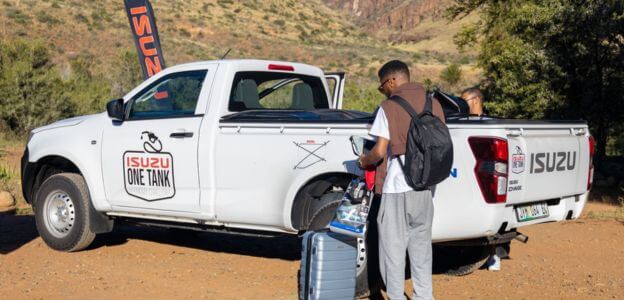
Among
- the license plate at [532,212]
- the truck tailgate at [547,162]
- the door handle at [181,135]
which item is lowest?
the license plate at [532,212]

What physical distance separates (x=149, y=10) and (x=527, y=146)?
355 inches

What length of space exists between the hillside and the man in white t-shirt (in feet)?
87.6

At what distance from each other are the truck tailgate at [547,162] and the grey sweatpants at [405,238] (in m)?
0.86

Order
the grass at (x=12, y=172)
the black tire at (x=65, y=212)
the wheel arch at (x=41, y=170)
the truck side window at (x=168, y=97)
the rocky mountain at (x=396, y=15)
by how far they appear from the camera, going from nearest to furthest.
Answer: the truck side window at (x=168, y=97) → the black tire at (x=65, y=212) → the wheel arch at (x=41, y=170) → the grass at (x=12, y=172) → the rocky mountain at (x=396, y=15)

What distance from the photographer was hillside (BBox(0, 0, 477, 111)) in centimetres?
4456

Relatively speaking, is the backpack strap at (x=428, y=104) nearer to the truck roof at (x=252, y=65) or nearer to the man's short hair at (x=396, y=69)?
the man's short hair at (x=396, y=69)

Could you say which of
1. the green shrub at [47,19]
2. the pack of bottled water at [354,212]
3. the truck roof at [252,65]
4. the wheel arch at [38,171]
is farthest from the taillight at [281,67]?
the green shrub at [47,19]

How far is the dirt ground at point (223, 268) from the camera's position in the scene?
662 centimetres

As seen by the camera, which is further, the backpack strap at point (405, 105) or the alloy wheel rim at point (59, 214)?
the alloy wheel rim at point (59, 214)

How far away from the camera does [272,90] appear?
810 centimetres

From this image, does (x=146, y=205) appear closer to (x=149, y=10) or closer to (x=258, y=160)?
(x=258, y=160)

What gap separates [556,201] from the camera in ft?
21.3

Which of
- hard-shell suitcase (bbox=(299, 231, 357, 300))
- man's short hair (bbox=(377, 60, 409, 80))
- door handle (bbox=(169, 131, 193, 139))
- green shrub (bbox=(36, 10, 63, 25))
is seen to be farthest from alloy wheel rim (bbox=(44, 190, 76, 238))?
green shrub (bbox=(36, 10, 63, 25))

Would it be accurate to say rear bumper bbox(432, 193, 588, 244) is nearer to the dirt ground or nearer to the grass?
the dirt ground
